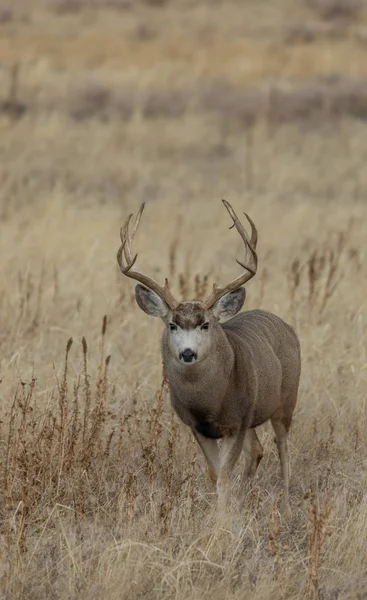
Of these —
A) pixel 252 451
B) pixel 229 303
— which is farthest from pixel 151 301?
pixel 252 451

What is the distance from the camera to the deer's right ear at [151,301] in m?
6.48

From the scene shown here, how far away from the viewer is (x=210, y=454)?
652 centimetres

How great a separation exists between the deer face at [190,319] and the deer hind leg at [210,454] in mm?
466

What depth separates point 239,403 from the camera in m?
6.45

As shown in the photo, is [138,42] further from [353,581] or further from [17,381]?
[353,581]

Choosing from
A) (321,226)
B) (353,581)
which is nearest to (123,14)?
(321,226)

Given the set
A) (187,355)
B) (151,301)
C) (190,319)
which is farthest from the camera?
(151,301)

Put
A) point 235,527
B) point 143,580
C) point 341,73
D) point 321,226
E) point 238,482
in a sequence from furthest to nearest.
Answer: point 341,73, point 321,226, point 238,482, point 235,527, point 143,580

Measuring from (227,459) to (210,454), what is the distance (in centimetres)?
20

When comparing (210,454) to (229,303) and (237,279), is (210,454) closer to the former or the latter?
(229,303)

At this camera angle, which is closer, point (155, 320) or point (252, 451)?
point (252, 451)

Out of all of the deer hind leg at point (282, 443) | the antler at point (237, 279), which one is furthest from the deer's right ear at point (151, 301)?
the deer hind leg at point (282, 443)

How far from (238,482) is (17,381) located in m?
1.67

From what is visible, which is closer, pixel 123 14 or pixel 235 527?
pixel 235 527
